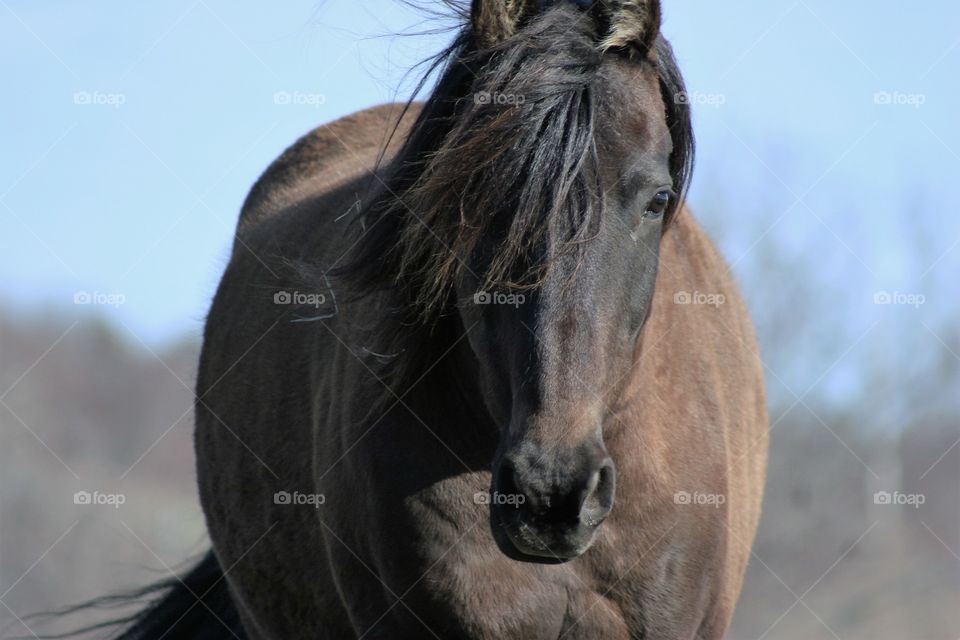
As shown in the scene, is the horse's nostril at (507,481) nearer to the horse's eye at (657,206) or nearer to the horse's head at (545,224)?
the horse's head at (545,224)

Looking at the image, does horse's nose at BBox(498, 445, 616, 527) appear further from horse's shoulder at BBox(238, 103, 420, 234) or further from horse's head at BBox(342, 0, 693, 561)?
horse's shoulder at BBox(238, 103, 420, 234)

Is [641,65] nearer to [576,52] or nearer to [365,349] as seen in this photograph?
[576,52]

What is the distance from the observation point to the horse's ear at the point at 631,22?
3.69 meters

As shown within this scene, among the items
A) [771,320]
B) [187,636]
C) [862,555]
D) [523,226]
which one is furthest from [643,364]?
[862,555]

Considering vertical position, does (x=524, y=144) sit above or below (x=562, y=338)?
above

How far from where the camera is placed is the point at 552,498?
3.05 metres

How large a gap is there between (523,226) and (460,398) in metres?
0.85

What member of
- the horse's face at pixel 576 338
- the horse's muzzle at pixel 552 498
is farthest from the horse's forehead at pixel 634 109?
the horse's muzzle at pixel 552 498

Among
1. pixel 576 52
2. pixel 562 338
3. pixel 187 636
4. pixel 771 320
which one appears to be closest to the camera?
pixel 562 338

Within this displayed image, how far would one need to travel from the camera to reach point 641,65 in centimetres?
380

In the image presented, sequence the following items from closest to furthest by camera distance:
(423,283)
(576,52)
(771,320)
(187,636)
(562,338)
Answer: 1. (562,338)
2. (576,52)
3. (423,283)
4. (187,636)
5. (771,320)

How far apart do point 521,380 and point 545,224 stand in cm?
43

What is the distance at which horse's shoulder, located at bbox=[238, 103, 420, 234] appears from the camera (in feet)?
20.3

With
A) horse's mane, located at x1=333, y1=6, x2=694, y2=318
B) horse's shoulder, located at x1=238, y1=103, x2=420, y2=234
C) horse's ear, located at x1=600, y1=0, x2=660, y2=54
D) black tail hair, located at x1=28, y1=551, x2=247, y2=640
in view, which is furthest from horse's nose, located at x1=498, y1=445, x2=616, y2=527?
black tail hair, located at x1=28, y1=551, x2=247, y2=640
